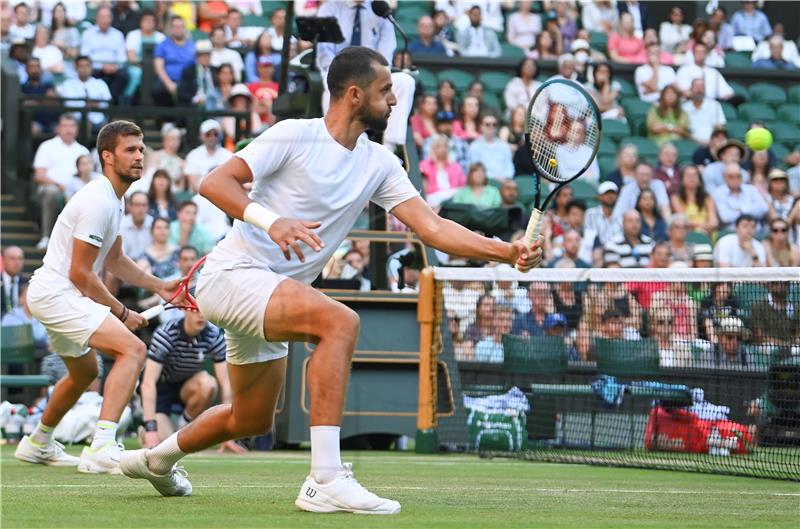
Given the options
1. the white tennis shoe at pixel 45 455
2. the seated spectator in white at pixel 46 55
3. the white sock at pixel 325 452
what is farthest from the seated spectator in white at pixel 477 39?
the white sock at pixel 325 452

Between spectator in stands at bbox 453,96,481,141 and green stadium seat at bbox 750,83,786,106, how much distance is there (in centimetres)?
554

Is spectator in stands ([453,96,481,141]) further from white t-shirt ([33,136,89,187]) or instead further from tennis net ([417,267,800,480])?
tennis net ([417,267,800,480])

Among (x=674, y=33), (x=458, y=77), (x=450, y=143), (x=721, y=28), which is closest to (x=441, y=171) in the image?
(x=450, y=143)

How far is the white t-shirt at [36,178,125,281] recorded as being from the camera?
8.95 meters

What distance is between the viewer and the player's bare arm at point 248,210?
19.0ft

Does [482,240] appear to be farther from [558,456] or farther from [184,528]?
[558,456]

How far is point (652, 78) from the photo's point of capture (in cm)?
2053

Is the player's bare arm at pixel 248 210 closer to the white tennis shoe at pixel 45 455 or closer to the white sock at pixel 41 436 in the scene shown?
the white sock at pixel 41 436

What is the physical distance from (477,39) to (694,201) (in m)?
4.35

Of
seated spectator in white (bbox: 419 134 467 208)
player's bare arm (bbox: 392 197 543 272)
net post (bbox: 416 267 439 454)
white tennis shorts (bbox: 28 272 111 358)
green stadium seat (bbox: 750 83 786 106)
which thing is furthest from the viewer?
green stadium seat (bbox: 750 83 786 106)

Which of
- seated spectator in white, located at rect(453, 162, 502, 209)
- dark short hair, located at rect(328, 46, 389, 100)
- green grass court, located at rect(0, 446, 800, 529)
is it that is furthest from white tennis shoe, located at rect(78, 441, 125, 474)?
seated spectator in white, located at rect(453, 162, 502, 209)

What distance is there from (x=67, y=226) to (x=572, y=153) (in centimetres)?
326

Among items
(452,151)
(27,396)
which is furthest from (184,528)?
(452,151)

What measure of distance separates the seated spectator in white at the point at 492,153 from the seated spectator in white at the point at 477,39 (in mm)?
2900
